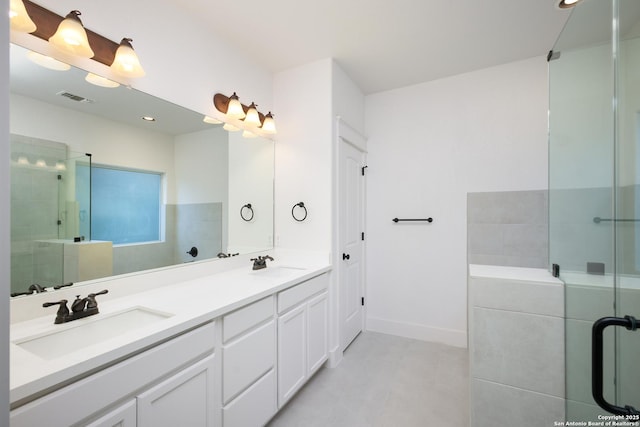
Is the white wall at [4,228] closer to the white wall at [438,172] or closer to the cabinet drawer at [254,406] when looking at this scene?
the cabinet drawer at [254,406]

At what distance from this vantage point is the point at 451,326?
289 centimetres

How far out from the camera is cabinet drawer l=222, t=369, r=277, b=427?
1401 mm

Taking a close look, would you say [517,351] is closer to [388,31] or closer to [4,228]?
[4,228]

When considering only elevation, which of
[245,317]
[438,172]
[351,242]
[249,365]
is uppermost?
[438,172]

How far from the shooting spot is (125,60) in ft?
4.85

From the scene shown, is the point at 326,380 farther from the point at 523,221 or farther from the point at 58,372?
the point at 523,221

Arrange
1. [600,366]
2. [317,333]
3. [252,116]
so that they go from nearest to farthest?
1. [600,366]
2. [317,333]
3. [252,116]

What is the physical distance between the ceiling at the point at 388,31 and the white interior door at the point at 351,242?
32.9 inches

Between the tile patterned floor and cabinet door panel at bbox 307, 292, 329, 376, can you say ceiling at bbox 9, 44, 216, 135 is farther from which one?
the tile patterned floor

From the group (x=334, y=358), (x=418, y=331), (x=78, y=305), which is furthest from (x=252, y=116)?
(x=418, y=331)

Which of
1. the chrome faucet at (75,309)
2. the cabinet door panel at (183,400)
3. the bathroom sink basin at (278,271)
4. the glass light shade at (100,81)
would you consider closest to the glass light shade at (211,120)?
the glass light shade at (100,81)

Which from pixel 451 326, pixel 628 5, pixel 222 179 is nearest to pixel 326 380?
pixel 451 326

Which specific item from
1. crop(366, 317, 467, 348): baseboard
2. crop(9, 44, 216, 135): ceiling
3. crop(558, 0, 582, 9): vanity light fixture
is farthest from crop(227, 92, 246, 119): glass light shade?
crop(366, 317, 467, 348): baseboard

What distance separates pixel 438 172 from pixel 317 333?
2071 mm
